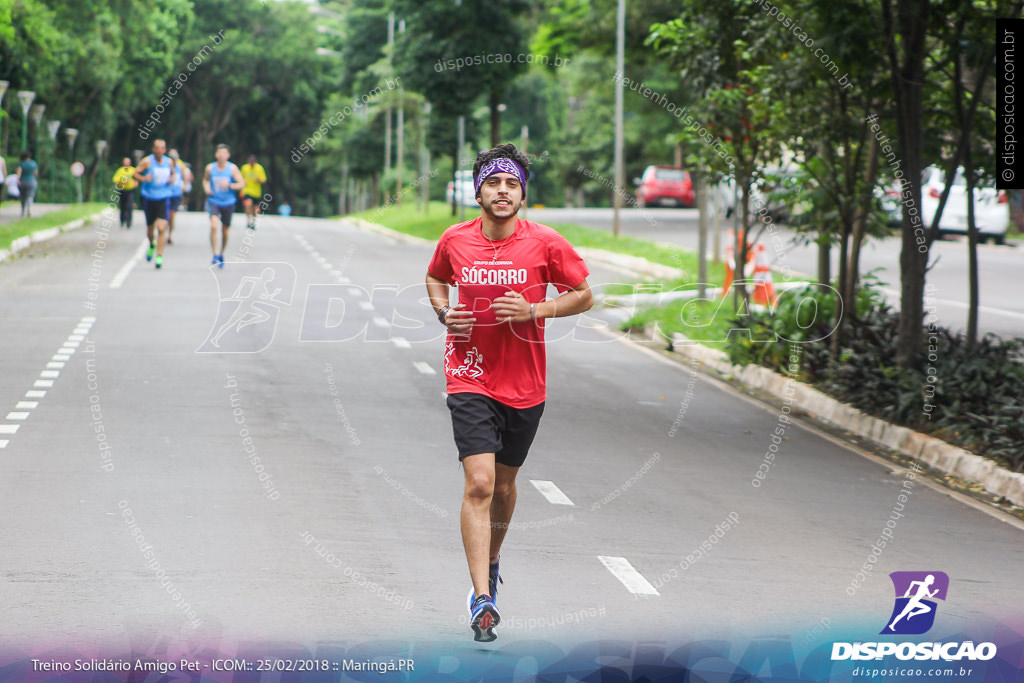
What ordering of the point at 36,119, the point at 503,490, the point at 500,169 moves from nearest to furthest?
the point at 500,169
the point at 503,490
the point at 36,119

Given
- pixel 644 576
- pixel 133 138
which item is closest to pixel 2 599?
pixel 644 576

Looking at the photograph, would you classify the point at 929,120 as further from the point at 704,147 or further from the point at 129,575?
the point at 129,575

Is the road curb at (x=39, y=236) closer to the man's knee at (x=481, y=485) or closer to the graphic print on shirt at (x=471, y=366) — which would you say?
the graphic print on shirt at (x=471, y=366)

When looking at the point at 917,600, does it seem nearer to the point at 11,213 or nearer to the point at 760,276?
the point at 760,276

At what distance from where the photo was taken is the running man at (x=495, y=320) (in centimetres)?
593

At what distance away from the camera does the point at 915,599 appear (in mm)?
6832

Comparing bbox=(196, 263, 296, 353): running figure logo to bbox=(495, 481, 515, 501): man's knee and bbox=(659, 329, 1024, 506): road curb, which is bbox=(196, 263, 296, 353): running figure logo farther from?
bbox=(495, 481, 515, 501): man's knee

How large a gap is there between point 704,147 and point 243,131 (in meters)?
74.0

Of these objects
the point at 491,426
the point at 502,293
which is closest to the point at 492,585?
the point at 491,426

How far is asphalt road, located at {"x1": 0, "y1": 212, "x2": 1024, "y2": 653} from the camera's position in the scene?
6.16 meters

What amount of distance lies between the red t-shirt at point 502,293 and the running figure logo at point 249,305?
355 inches

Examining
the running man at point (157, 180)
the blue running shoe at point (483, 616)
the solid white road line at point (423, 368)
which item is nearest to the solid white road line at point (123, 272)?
the running man at point (157, 180)

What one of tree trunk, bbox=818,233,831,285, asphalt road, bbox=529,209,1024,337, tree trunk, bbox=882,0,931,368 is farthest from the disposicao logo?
tree trunk, bbox=818,233,831,285

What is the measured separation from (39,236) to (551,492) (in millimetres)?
24984
